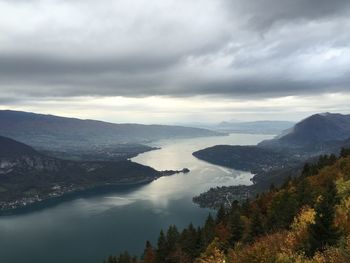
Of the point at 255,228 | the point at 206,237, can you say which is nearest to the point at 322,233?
the point at 255,228

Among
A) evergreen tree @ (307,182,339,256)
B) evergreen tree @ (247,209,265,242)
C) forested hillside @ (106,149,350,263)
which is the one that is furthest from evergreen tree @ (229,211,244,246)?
evergreen tree @ (307,182,339,256)

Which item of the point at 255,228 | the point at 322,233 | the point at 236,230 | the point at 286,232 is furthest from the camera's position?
the point at 236,230

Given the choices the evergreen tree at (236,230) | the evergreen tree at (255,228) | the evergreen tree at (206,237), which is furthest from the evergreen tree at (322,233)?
the evergreen tree at (206,237)

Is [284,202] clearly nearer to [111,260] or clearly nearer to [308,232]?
[308,232]

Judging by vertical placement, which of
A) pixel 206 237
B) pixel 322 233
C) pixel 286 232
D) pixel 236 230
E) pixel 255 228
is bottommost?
pixel 206 237

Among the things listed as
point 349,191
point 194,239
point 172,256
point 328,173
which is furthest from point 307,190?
point 172,256

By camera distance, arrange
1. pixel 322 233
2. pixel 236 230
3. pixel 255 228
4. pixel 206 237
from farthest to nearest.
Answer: pixel 206 237
pixel 236 230
pixel 255 228
pixel 322 233

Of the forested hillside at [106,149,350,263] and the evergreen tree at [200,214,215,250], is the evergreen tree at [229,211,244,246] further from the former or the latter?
the evergreen tree at [200,214,215,250]

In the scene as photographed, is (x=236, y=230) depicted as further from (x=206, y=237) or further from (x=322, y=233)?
(x=322, y=233)
